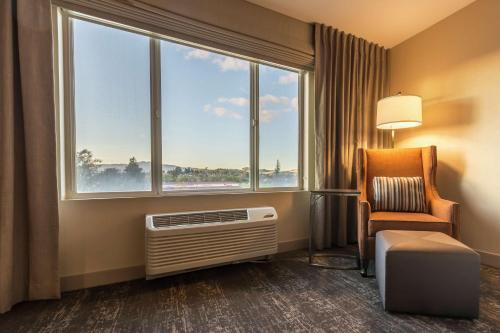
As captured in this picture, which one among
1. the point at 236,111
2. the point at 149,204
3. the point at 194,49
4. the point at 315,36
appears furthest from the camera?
the point at 315,36

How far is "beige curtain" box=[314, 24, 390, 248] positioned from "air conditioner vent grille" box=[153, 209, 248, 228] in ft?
3.25

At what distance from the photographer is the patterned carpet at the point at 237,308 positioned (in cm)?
133

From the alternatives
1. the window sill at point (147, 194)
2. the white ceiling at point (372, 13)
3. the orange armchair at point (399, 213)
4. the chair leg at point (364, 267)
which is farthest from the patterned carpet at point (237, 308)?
the white ceiling at point (372, 13)

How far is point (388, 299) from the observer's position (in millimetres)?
1449

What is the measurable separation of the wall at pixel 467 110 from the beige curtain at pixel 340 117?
58cm

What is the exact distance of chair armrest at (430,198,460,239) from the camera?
1.87 metres

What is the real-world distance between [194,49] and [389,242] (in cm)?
220

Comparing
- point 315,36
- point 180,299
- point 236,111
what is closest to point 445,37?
point 315,36

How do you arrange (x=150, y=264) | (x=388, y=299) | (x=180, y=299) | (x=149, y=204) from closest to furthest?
(x=388, y=299)
(x=180, y=299)
(x=150, y=264)
(x=149, y=204)

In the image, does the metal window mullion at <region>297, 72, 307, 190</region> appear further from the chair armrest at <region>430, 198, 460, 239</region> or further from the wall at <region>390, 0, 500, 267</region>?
the wall at <region>390, 0, 500, 267</region>

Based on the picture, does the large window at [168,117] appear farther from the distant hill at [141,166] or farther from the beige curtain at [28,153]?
the beige curtain at [28,153]

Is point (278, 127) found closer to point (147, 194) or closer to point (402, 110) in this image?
point (402, 110)

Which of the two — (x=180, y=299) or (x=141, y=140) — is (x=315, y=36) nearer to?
(x=141, y=140)

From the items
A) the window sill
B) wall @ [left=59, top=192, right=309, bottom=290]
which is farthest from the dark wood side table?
wall @ [left=59, top=192, right=309, bottom=290]
